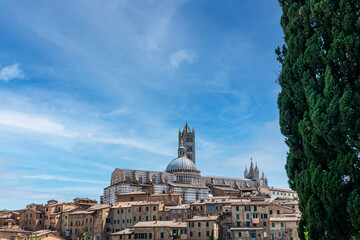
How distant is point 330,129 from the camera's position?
1538 centimetres

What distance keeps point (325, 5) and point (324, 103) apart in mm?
4322

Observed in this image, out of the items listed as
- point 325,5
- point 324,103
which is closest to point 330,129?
point 324,103

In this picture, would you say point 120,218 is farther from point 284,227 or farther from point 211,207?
point 284,227

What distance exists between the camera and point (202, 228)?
154 feet

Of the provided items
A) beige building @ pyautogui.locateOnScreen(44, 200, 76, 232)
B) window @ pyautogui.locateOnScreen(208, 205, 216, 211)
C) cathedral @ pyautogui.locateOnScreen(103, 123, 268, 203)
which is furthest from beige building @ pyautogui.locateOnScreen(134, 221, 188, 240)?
cathedral @ pyautogui.locateOnScreen(103, 123, 268, 203)

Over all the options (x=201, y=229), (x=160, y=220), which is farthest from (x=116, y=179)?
(x=201, y=229)

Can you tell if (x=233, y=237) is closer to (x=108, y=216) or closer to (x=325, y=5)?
(x=108, y=216)

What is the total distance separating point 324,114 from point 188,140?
99.2 meters

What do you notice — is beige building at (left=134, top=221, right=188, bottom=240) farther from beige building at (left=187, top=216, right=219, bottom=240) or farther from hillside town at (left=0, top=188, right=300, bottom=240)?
beige building at (left=187, top=216, right=219, bottom=240)

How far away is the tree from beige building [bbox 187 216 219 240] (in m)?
29.4

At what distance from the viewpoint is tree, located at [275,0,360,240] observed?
1524 centimetres

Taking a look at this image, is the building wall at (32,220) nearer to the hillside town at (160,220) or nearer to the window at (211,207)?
the hillside town at (160,220)

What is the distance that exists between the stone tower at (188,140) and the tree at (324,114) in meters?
93.8

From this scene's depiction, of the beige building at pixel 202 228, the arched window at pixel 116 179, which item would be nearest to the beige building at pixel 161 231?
the beige building at pixel 202 228
